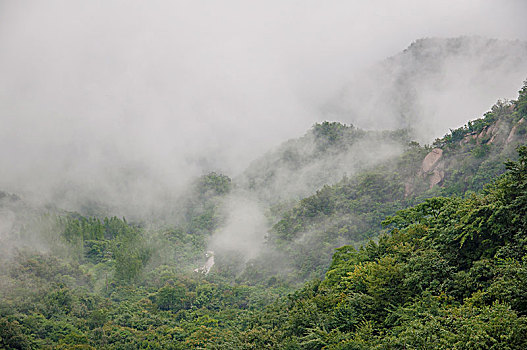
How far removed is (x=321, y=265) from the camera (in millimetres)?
45312

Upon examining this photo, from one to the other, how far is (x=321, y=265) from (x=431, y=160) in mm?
14967

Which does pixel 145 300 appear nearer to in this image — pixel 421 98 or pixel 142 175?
pixel 142 175

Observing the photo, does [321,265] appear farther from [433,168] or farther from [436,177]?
[433,168]

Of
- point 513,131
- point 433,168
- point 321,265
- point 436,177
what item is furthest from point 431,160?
point 321,265

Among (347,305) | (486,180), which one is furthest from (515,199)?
(486,180)

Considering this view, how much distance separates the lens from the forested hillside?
12.8m

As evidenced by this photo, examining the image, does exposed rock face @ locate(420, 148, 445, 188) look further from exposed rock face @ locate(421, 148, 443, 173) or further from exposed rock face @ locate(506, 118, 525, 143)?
exposed rock face @ locate(506, 118, 525, 143)

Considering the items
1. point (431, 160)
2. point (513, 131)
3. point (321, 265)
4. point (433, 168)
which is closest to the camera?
point (513, 131)

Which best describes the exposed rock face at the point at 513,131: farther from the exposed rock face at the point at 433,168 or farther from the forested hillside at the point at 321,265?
the exposed rock face at the point at 433,168

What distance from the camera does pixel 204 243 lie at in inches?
2576

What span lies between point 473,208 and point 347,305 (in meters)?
5.63

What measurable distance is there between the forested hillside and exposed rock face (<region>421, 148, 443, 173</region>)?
0.12m

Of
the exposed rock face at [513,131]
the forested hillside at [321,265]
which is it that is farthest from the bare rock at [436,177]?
the exposed rock face at [513,131]

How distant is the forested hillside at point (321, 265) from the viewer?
1284 centimetres
